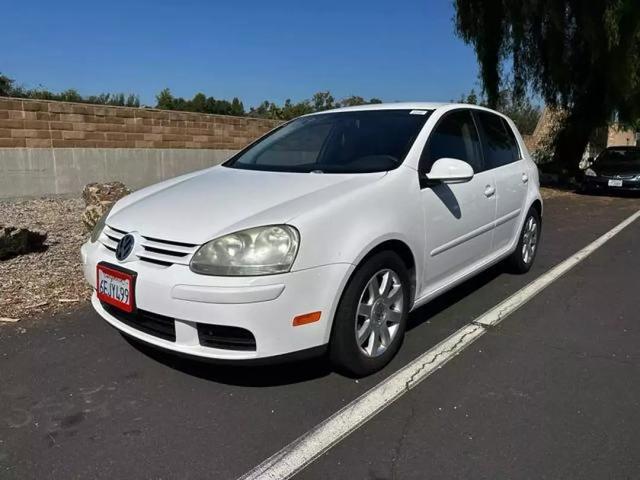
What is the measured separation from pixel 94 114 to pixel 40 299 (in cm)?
593

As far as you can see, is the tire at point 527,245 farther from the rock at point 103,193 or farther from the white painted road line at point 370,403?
the rock at point 103,193

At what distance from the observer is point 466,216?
4023mm

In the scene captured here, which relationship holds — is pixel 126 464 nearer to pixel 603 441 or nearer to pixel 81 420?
pixel 81 420

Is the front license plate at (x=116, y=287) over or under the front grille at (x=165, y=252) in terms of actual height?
under

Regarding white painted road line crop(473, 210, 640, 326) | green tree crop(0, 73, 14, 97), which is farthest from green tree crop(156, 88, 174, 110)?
white painted road line crop(473, 210, 640, 326)

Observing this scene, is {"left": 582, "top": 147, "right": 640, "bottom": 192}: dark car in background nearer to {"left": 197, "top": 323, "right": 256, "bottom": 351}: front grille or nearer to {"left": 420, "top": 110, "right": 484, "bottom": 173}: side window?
{"left": 420, "top": 110, "right": 484, "bottom": 173}: side window

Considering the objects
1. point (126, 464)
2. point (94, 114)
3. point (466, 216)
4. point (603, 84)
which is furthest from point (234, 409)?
point (603, 84)

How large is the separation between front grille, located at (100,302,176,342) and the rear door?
2815 millimetres

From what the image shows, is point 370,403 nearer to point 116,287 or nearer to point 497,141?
point 116,287

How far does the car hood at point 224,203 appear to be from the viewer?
2885mm

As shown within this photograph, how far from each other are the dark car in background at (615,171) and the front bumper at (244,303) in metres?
13.0

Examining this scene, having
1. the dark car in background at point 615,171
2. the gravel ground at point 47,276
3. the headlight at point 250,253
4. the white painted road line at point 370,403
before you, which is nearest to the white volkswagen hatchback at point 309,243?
the headlight at point 250,253

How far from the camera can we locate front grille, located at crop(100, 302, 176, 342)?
2910mm

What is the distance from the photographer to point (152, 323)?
2.99 metres
